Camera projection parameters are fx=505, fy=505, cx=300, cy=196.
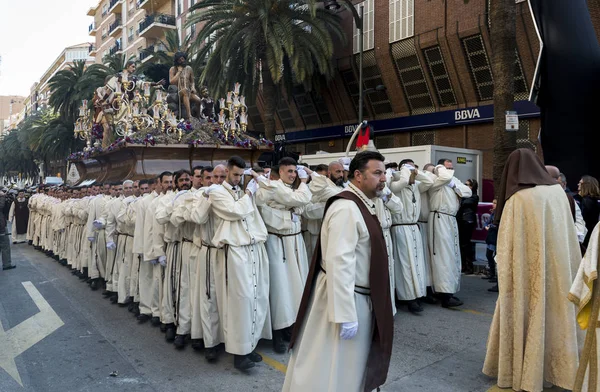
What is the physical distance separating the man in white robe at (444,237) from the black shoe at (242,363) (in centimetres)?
348

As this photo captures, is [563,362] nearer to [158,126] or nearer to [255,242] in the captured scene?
[255,242]

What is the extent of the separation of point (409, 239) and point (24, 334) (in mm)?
5427

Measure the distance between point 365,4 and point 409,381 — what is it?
61.6 feet

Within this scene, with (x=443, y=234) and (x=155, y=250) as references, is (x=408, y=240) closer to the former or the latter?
(x=443, y=234)

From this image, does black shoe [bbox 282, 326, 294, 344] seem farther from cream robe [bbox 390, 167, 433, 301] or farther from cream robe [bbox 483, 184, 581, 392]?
cream robe [bbox 483, 184, 581, 392]

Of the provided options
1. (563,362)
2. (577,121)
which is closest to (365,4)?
(577,121)

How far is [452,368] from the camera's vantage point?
505 centimetres

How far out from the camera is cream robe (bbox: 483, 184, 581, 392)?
4.29 metres

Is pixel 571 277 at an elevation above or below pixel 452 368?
above

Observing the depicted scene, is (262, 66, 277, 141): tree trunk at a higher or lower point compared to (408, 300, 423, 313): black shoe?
higher

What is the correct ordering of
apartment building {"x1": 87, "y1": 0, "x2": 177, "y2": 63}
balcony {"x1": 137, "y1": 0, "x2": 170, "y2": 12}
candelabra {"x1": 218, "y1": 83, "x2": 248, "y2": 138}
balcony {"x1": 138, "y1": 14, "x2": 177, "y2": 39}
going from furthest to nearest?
balcony {"x1": 137, "y1": 0, "x2": 170, "y2": 12}
apartment building {"x1": 87, "y1": 0, "x2": 177, "y2": 63}
balcony {"x1": 138, "y1": 14, "x2": 177, "y2": 39}
candelabra {"x1": 218, "y1": 83, "x2": 248, "y2": 138}

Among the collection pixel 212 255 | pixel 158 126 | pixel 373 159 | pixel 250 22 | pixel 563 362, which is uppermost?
pixel 250 22

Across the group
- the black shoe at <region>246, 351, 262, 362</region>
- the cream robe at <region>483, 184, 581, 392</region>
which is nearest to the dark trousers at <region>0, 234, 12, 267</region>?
the black shoe at <region>246, 351, 262, 362</region>

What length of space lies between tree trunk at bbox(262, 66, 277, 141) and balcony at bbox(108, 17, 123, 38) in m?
36.8
